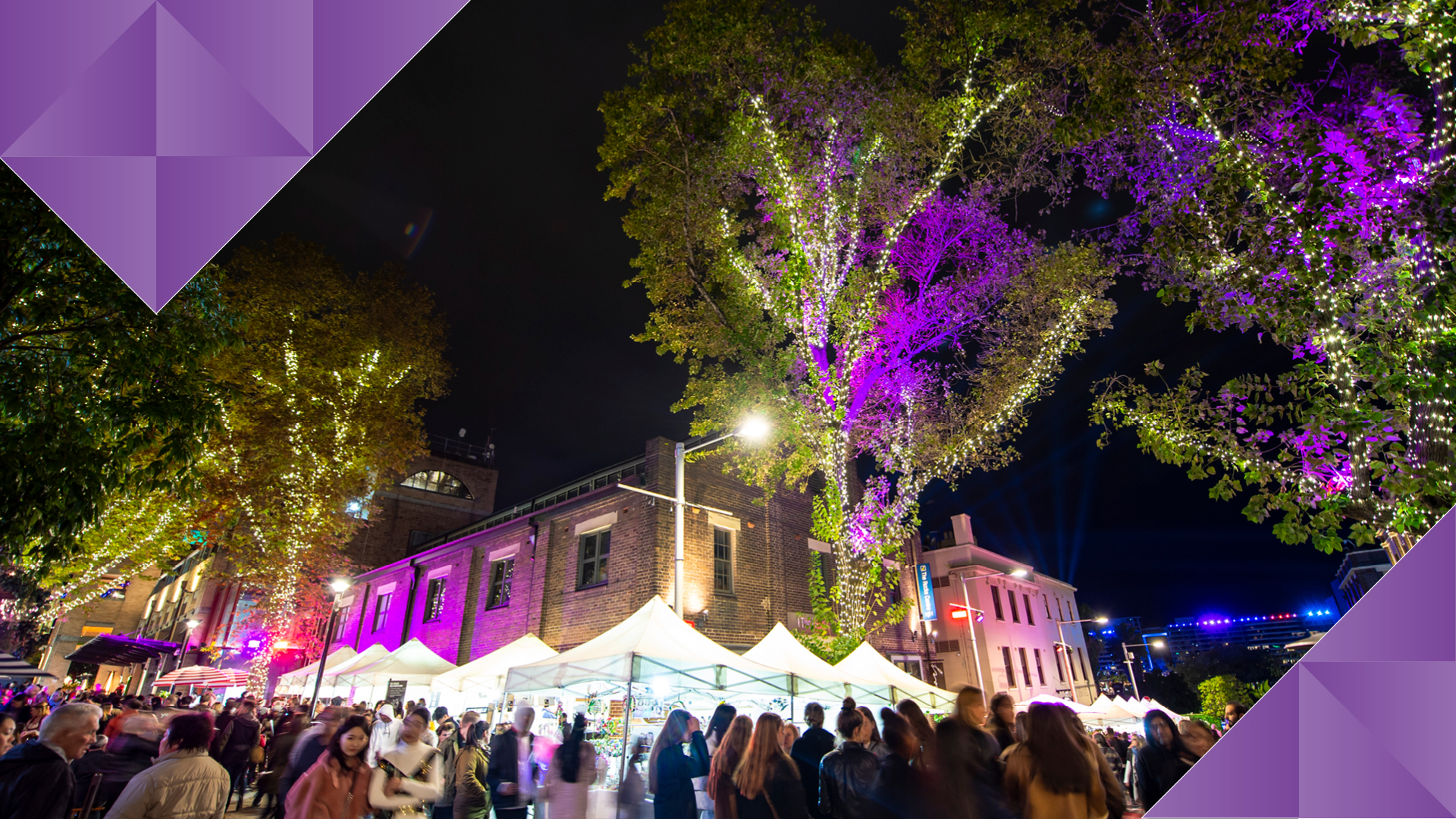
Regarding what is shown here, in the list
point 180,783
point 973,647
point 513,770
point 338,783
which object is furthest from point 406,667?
point 973,647

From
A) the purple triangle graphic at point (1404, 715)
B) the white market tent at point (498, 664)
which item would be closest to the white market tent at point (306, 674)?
the white market tent at point (498, 664)

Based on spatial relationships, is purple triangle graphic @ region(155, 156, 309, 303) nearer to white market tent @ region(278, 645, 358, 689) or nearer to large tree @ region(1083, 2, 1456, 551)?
large tree @ region(1083, 2, 1456, 551)

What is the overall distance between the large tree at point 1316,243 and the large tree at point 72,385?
969 cm

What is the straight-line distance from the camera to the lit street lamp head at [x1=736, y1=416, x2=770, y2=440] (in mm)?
11445

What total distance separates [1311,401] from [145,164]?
7.71m

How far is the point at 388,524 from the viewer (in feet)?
102

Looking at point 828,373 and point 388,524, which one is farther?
point 388,524

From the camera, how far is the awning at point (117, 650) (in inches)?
774

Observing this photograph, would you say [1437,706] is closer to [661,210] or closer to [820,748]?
[820,748]

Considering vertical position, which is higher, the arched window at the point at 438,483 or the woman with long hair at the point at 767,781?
the arched window at the point at 438,483

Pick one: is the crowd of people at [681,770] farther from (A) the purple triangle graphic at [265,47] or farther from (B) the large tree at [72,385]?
(A) the purple triangle graphic at [265,47]

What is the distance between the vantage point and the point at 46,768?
3980 millimetres

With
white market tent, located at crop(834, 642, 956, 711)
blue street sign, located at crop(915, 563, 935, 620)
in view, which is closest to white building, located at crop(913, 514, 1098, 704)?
blue street sign, located at crop(915, 563, 935, 620)

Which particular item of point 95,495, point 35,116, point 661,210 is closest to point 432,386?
point 661,210
